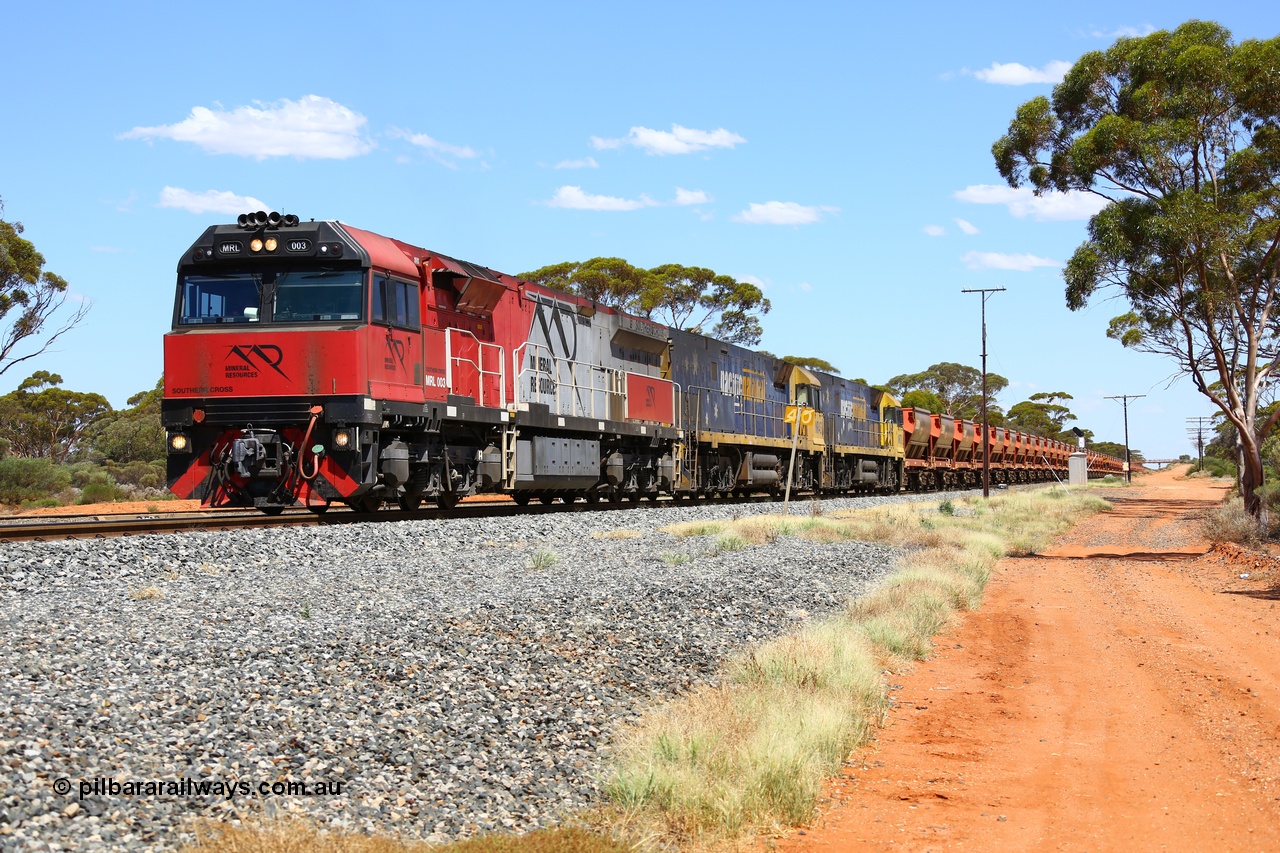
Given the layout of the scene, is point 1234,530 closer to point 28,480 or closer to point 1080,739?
point 1080,739

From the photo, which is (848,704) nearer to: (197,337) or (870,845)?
(870,845)

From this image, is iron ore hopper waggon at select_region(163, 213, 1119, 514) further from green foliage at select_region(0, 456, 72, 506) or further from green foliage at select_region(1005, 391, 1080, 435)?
green foliage at select_region(1005, 391, 1080, 435)

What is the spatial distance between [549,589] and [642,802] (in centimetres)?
477

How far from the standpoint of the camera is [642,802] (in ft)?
16.8

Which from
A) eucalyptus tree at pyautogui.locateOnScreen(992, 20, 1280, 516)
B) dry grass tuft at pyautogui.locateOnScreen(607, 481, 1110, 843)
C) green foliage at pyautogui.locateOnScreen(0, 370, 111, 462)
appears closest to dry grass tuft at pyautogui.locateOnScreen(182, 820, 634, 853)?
dry grass tuft at pyautogui.locateOnScreen(607, 481, 1110, 843)

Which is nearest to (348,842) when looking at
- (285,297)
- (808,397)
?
(285,297)

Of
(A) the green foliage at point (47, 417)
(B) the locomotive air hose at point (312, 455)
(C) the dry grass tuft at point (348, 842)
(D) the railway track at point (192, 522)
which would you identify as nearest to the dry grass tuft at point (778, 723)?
(C) the dry grass tuft at point (348, 842)

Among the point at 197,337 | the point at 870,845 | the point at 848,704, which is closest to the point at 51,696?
the point at 870,845

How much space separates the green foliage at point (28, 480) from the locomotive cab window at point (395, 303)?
1692cm

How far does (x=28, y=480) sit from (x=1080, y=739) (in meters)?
28.7

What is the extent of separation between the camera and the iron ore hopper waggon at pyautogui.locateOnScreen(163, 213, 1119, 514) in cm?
1362

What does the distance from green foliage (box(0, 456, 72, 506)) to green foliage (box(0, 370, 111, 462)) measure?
25632 mm

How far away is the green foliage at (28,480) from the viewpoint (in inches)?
1062

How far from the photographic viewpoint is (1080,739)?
7.00m
